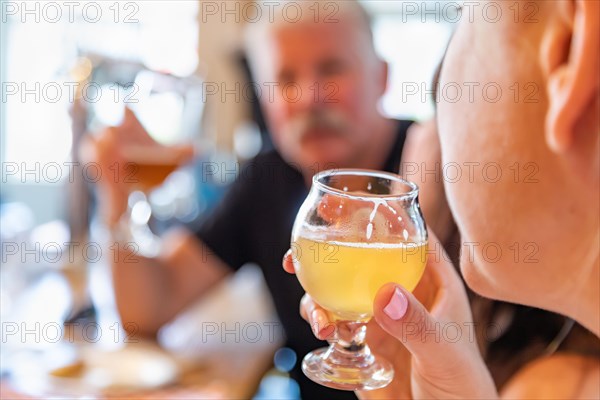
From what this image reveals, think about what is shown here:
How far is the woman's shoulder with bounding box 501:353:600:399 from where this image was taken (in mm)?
895

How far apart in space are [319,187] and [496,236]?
0.67 feet

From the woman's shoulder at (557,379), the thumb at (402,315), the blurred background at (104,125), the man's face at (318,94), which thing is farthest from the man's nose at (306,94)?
the thumb at (402,315)

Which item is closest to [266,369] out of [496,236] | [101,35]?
[496,236]

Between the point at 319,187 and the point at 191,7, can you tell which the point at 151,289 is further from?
the point at 191,7

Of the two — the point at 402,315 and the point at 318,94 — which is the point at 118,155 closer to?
the point at 318,94

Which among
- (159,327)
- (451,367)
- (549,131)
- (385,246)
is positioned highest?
(549,131)

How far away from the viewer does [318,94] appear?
2027mm

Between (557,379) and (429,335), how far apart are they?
15.4 inches

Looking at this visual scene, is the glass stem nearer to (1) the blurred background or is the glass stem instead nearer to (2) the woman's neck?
(2) the woman's neck

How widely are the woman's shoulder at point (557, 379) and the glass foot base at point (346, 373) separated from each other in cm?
27

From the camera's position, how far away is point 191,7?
20.3 ft

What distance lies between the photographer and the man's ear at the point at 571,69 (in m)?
0.49

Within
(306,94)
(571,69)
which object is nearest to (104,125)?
(306,94)

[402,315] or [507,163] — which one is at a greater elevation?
[507,163]
